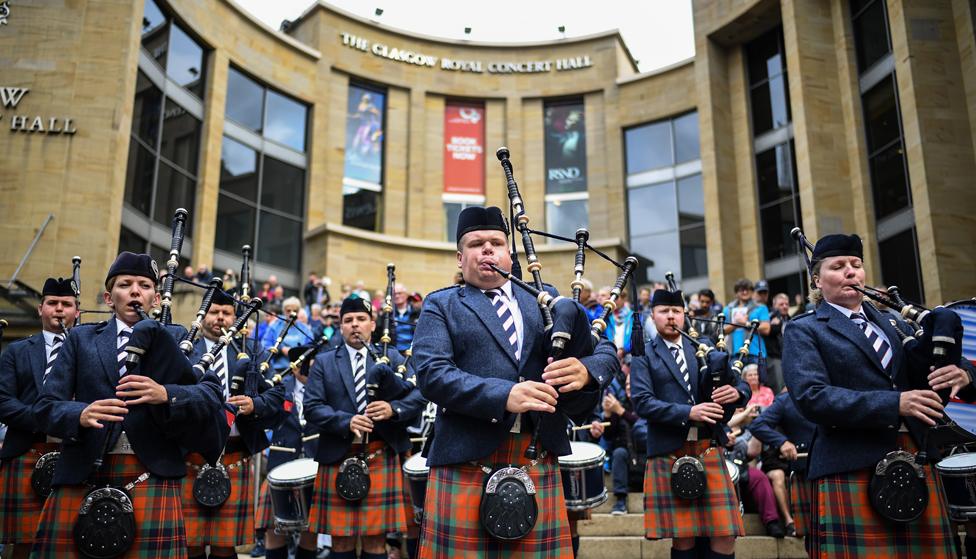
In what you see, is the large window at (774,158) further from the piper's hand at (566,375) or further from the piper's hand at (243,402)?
the piper's hand at (566,375)

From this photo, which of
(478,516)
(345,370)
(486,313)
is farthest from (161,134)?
(478,516)

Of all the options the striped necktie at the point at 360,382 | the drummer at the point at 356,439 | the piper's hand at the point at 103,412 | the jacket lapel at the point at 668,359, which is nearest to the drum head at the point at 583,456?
the jacket lapel at the point at 668,359

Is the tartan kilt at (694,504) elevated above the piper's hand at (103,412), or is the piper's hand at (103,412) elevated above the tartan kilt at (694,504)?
the piper's hand at (103,412)

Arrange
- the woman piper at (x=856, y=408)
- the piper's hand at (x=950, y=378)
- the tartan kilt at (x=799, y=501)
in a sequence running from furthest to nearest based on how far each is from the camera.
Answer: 1. the tartan kilt at (x=799, y=501)
2. the woman piper at (x=856, y=408)
3. the piper's hand at (x=950, y=378)

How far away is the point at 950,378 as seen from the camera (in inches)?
113

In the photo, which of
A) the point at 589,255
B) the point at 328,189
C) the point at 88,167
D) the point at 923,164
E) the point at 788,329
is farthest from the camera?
the point at 328,189

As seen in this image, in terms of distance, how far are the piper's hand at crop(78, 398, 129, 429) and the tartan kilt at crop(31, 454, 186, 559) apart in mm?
295

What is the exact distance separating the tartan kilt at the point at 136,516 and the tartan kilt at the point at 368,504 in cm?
158

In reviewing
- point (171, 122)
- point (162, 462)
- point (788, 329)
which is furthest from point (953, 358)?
point (171, 122)

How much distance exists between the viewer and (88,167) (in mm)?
12688

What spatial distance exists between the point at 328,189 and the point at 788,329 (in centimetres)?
1602

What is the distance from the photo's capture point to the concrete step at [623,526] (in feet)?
21.0

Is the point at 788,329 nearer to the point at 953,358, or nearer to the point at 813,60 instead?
the point at 953,358

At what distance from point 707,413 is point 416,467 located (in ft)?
6.38
